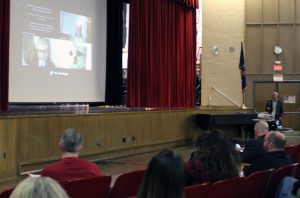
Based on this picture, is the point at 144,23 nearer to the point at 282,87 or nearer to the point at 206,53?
the point at 206,53

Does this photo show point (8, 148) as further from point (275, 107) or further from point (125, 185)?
point (275, 107)

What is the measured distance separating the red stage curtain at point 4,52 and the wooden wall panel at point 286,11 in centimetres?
1154

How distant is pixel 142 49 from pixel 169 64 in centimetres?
134

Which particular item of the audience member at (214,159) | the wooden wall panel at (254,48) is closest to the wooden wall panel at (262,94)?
the wooden wall panel at (254,48)

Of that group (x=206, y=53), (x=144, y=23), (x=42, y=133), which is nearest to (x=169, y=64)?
(x=144, y=23)

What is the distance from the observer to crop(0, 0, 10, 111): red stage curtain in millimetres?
7172

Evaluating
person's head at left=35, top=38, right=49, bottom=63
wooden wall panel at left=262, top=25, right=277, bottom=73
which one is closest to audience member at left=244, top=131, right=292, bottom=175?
person's head at left=35, top=38, right=49, bottom=63

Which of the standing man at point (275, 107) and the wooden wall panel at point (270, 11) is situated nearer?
the standing man at point (275, 107)

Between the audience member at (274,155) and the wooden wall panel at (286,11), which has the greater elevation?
the wooden wall panel at (286,11)

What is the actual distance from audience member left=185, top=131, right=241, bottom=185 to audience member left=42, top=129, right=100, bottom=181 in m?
0.82

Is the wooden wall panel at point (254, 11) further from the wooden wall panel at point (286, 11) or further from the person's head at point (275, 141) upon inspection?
the person's head at point (275, 141)

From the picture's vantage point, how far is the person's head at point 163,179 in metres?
2.16

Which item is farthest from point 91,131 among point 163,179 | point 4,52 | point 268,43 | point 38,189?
point 268,43

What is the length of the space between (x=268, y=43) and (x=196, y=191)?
1420 cm
